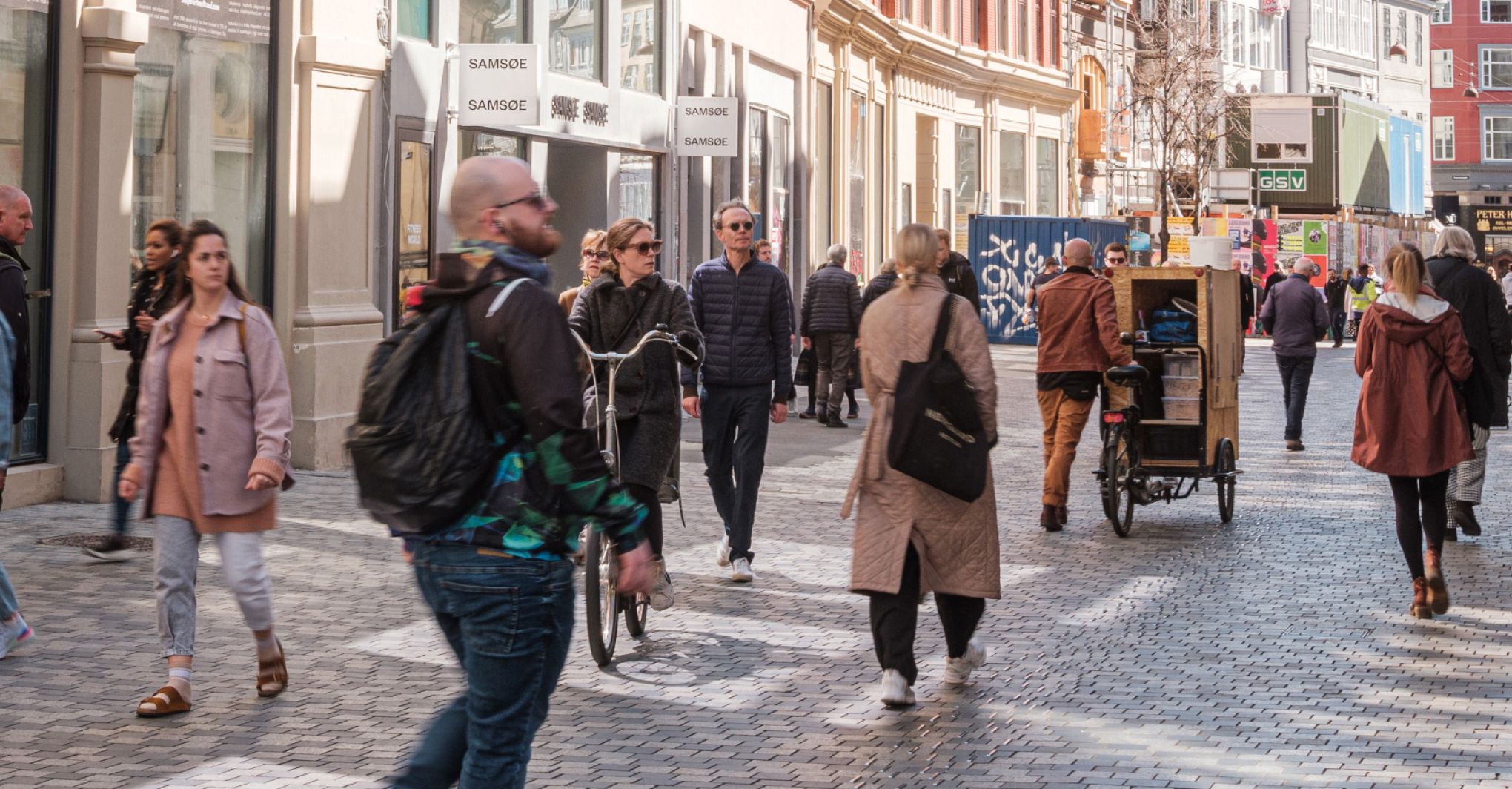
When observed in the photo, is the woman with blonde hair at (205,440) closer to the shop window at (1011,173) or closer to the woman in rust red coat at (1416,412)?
the woman in rust red coat at (1416,412)

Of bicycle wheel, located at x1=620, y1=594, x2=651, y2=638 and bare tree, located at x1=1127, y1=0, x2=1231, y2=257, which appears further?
bare tree, located at x1=1127, y1=0, x2=1231, y2=257

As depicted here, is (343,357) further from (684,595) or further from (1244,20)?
(1244,20)

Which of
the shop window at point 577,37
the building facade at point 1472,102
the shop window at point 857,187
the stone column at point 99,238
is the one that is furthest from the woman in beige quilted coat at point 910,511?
the building facade at point 1472,102

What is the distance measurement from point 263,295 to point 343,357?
0.79m

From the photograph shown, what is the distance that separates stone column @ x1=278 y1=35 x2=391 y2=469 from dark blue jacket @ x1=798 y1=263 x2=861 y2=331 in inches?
226

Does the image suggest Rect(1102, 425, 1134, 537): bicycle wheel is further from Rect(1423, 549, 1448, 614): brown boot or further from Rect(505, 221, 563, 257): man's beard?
Rect(505, 221, 563, 257): man's beard

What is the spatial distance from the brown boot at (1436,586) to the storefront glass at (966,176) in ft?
113

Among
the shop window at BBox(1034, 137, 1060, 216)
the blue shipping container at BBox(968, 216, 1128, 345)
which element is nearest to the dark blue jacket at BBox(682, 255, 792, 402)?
the blue shipping container at BBox(968, 216, 1128, 345)

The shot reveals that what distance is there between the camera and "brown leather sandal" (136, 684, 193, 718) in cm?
699

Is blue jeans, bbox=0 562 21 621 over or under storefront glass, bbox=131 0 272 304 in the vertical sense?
under

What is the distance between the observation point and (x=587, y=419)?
346 inches

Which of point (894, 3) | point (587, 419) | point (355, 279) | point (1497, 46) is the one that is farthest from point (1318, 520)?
point (1497, 46)

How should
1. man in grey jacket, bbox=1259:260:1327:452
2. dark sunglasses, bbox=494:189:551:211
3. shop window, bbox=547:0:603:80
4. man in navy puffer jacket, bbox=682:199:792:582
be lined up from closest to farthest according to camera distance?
dark sunglasses, bbox=494:189:551:211
man in navy puffer jacket, bbox=682:199:792:582
man in grey jacket, bbox=1259:260:1327:452
shop window, bbox=547:0:603:80

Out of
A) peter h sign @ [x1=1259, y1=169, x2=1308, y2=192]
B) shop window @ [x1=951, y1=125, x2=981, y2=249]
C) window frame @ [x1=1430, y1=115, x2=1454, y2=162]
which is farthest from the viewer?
window frame @ [x1=1430, y1=115, x2=1454, y2=162]
